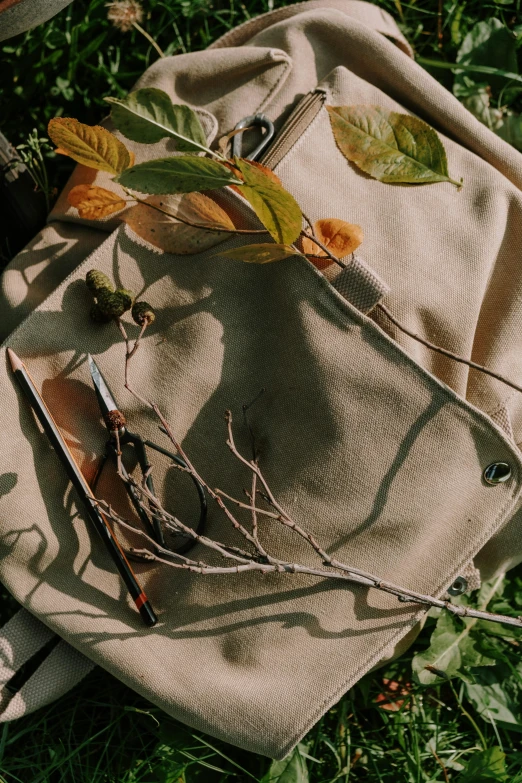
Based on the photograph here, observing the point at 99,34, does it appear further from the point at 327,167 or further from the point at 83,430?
the point at 83,430

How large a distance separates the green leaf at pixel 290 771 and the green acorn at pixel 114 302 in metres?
0.91

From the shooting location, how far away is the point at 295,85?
1.33 metres

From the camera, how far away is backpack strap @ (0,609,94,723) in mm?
1193

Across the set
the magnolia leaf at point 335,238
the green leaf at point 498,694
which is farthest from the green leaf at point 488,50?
the green leaf at point 498,694

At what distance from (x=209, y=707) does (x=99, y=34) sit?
1.43m

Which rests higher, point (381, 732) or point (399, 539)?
point (399, 539)

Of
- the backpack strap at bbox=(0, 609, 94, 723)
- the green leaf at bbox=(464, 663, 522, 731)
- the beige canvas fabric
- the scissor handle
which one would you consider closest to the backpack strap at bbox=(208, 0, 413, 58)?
the beige canvas fabric

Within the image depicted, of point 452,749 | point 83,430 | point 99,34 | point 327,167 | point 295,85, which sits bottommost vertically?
point 452,749

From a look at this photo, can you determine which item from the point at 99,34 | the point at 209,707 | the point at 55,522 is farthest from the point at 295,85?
the point at 209,707

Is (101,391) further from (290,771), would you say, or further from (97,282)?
(290,771)

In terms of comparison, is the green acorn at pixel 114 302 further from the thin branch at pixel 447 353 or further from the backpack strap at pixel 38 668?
the backpack strap at pixel 38 668

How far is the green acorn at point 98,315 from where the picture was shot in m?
1.17

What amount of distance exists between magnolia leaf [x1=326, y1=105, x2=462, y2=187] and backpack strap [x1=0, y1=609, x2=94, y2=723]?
36.9 inches

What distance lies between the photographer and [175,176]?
97 centimetres
